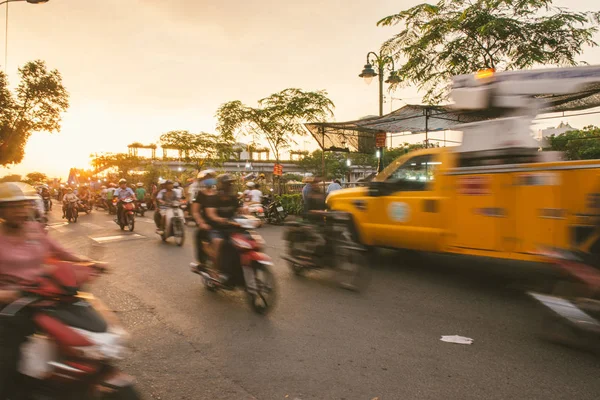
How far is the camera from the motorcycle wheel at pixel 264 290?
17.6ft

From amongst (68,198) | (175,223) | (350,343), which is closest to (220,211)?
(350,343)

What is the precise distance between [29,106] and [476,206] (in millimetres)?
33454

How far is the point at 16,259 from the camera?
2844mm

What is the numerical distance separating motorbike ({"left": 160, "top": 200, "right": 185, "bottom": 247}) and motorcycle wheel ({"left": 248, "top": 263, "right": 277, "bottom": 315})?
6.52m

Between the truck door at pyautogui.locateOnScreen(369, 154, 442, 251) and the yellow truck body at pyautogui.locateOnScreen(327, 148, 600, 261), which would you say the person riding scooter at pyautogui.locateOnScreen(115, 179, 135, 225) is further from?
the truck door at pyautogui.locateOnScreen(369, 154, 442, 251)

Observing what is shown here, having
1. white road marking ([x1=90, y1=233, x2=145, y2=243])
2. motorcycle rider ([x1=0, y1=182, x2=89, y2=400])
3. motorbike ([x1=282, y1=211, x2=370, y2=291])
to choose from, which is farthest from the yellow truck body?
white road marking ([x1=90, y1=233, x2=145, y2=243])

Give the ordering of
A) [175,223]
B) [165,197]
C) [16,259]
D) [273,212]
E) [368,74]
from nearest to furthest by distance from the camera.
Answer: [16,259], [175,223], [165,197], [368,74], [273,212]

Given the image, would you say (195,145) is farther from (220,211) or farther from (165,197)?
(220,211)

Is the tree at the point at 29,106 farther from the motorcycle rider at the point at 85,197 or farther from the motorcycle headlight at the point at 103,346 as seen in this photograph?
the motorcycle headlight at the point at 103,346

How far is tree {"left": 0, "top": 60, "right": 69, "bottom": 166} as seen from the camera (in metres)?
29.1

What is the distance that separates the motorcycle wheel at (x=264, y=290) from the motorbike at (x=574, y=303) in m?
2.90

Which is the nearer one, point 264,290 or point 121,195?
point 264,290

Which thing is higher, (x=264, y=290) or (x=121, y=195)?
(x=121, y=195)

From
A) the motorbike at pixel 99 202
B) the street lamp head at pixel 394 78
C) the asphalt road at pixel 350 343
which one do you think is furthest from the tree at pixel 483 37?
the motorbike at pixel 99 202
